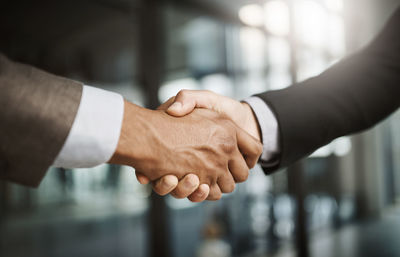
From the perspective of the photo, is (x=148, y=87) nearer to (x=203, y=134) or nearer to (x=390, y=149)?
(x=203, y=134)

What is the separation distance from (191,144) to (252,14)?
247cm

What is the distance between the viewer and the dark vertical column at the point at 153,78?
2.15 meters

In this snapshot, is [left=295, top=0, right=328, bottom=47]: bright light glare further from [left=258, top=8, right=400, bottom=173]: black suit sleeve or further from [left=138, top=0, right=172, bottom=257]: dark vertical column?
[left=258, top=8, right=400, bottom=173]: black suit sleeve

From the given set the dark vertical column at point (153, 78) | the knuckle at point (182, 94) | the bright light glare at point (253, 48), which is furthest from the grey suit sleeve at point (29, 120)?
the bright light glare at point (253, 48)

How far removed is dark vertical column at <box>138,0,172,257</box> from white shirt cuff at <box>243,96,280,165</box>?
3.46ft

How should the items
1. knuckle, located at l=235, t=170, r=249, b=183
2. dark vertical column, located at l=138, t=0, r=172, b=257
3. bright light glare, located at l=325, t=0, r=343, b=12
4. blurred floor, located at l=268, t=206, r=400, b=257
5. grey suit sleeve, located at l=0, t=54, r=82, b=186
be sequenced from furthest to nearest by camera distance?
bright light glare, located at l=325, t=0, r=343, b=12, blurred floor, located at l=268, t=206, r=400, b=257, dark vertical column, located at l=138, t=0, r=172, b=257, knuckle, located at l=235, t=170, r=249, b=183, grey suit sleeve, located at l=0, t=54, r=82, b=186

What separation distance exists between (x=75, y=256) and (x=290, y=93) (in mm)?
3404

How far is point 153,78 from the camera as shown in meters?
2.15

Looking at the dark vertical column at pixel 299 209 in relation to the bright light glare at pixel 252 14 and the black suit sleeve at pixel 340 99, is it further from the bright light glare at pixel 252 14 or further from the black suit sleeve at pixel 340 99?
the black suit sleeve at pixel 340 99

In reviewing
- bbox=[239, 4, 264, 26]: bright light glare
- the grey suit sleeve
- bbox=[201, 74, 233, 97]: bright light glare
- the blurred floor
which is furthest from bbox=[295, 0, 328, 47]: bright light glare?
the grey suit sleeve

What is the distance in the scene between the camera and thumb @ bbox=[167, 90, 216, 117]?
108cm

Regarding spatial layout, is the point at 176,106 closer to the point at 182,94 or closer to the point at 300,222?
the point at 182,94

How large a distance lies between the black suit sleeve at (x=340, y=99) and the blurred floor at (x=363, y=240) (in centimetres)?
118

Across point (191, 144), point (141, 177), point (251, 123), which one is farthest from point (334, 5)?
point (141, 177)
